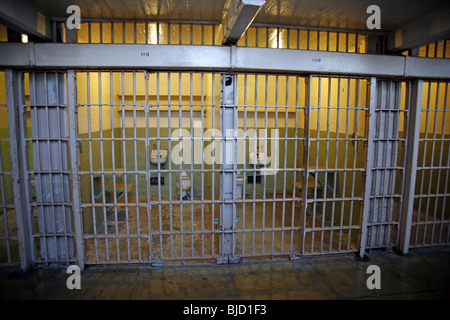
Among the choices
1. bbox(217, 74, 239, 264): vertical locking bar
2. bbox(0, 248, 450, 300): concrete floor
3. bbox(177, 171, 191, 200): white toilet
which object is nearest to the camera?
bbox(0, 248, 450, 300): concrete floor

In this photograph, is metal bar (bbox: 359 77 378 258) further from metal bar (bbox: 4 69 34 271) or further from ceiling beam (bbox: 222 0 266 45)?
metal bar (bbox: 4 69 34 271)

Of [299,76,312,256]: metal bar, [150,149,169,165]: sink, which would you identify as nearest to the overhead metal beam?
[299,76,312,256]: metal bar

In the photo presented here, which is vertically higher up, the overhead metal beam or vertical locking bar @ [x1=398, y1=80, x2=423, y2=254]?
the overhead metal beam

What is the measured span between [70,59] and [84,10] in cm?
71

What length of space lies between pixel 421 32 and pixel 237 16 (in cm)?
286

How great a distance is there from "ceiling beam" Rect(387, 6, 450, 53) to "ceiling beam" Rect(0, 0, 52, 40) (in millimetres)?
5300

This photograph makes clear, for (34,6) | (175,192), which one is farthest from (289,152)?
(34,6)

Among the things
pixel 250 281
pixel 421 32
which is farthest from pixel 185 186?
pixel 421 32

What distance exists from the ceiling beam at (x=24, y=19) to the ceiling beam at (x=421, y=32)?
530 centimetres

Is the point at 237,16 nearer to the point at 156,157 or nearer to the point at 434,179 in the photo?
the point at 156,157

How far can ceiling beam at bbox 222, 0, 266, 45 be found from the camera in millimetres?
3098

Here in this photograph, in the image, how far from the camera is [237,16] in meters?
→ 3.39
